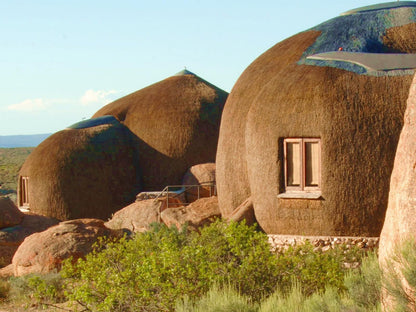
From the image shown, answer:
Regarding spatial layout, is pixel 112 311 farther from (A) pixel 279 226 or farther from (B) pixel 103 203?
(B) pixel 103 203

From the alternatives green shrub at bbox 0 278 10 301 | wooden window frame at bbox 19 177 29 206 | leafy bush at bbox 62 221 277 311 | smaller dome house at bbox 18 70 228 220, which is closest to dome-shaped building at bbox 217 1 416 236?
leafy bush at bbox 62 221 277 311

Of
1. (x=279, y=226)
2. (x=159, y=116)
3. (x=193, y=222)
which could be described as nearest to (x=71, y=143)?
(x=159, y=116)

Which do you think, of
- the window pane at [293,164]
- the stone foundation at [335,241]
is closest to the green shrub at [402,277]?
the stone foundation at [335,241]

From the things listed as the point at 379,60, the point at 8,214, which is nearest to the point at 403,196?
the point at 379,60

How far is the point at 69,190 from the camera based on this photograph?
2105cm

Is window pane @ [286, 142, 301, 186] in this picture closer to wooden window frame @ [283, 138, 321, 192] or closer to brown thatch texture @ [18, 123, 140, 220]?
wooden window frame @ [283, 138, 321, 192]

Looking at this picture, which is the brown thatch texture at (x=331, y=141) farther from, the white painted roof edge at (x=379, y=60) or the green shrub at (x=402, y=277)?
the green shrub at (x=402, y=277)

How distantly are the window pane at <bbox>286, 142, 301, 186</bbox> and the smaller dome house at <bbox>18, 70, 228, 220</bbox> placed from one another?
9.89m

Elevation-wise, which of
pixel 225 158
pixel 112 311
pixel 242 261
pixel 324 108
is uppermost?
pixel 324 108

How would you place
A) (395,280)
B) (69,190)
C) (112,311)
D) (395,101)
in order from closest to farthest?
1. (395,280)
2. (112,311)
3. (395,101)
4. (69,190)

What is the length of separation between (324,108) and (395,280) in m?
6.53

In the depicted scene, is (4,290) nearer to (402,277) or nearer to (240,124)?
(240,124)

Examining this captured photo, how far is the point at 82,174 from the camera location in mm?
21297

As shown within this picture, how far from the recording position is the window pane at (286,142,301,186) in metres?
12.5
